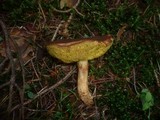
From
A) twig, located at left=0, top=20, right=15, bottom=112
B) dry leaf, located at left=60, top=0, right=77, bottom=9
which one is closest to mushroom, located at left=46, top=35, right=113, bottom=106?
twig, located at left=0, top=20, right=15, bottom=112

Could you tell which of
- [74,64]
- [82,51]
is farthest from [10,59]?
[82,51]

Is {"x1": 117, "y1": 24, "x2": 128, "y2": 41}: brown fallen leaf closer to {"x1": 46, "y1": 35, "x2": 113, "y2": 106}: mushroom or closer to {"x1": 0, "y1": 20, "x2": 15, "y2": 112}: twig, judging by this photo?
{"x1": 46, "y1": 35, "x2": 113, "y2": 106}: mushroom

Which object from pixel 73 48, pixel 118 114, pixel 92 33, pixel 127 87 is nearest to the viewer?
pixel 73 48

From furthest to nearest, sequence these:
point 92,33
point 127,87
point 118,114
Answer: point 92,33
point 127,87
point 118,114

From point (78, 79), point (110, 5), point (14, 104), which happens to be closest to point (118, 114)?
point (78, 79)

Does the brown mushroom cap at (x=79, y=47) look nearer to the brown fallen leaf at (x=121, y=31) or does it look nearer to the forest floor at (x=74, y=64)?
the forest floor at (x=74, y=64)

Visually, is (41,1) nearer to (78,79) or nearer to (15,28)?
(15,28)

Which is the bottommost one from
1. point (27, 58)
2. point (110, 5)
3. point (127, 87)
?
point (127, 87)

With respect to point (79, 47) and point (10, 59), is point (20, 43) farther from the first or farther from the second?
point (79, 47)
